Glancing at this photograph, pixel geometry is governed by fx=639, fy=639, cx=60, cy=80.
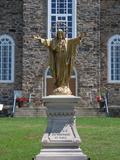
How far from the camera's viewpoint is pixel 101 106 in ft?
131

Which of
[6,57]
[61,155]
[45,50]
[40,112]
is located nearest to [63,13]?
[45,50]

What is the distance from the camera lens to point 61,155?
13312mm

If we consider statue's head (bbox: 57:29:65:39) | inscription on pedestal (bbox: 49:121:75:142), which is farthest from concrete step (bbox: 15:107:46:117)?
inscription on pedestal (bbox: 49:121:75:142)

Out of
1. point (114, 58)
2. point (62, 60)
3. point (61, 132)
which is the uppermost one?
point (114, 58)

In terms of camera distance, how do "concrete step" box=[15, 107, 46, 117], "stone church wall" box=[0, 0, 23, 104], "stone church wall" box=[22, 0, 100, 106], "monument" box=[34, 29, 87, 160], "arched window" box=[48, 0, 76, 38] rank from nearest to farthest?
"monument" box=[34, 29, 87, 160] < "concrete step" box=[15, 107, 46, 117] < "stone church wall" box=[22, 0, 100, 106] < "arched window" box=[48, 0, 76, 38] < "stone church wall" box=[0, 0, 23, 104]

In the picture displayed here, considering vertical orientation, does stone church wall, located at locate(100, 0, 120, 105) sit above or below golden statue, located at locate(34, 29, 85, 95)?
above

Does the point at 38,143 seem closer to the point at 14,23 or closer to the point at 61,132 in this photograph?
the point at 61,132

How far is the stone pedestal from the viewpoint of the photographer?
44.1 feet

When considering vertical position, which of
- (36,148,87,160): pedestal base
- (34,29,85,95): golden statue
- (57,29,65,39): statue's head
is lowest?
(36,148,87,160): pedestal base

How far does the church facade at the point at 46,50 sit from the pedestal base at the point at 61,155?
26514mm

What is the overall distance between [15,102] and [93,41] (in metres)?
6.36

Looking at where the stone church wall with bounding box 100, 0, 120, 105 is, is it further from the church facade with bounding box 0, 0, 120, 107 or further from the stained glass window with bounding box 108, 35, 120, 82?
the stained glass window with bounding box 108, 35, 120, 82

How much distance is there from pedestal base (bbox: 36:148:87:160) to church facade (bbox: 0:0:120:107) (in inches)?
1044

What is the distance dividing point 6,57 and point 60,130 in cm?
2950
